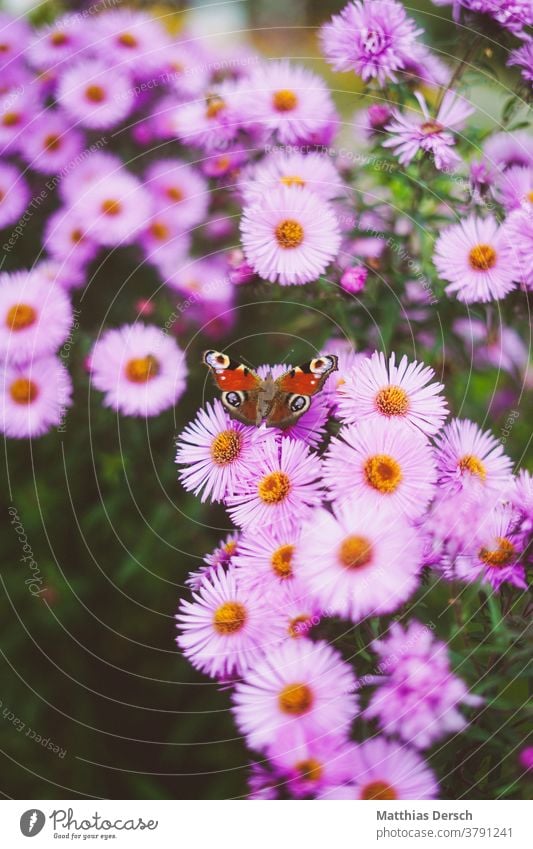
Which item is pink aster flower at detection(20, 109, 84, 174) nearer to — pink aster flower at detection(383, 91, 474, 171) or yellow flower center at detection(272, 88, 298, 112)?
yellow flower center at detection(272, 88, 298, 112)

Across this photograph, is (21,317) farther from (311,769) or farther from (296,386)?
(311,769)

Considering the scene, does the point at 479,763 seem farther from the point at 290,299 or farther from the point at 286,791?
the point at 290,299

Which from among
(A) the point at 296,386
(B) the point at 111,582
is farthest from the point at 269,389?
(B) the point at 111,582

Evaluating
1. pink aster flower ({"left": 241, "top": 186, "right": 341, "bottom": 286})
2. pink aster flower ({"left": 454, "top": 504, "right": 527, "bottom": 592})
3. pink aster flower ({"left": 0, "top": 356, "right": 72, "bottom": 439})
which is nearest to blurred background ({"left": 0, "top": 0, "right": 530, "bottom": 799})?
pink aster flower ({"left": 0, "top": 356, "right": 72, "bottom": 439})

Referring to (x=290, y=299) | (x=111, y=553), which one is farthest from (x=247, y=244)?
(x=111, y=553)

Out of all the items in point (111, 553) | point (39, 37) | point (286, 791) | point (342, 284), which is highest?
point (39, 37)

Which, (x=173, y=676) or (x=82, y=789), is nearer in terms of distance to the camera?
(x=82, y=789)
